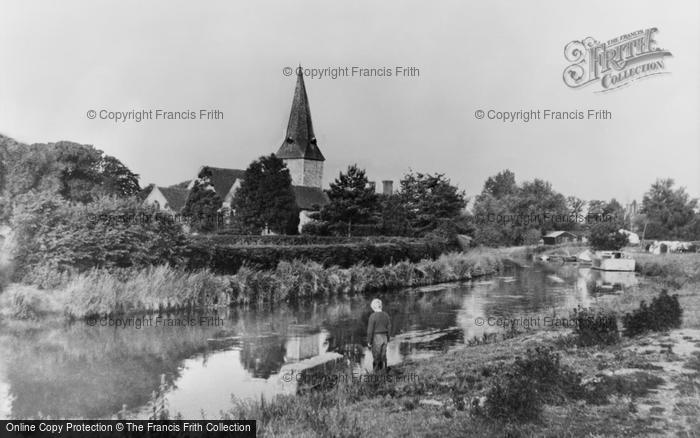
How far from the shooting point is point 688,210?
65375mm

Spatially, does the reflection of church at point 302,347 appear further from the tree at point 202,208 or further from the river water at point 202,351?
the tree at point 202,208

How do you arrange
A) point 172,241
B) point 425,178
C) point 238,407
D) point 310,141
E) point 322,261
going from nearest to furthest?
point 238,407, point 172,241, point 322,261, point 425,178, point 310,141

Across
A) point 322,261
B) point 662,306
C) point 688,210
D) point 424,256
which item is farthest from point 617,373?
point 688,210

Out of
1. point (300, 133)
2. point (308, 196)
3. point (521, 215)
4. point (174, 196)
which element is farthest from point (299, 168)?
point (521, 215)

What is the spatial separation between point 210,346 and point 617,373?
9.72 metres

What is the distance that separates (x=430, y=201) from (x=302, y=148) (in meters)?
21.9

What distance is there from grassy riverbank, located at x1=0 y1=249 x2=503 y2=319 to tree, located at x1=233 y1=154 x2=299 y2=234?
15.4 m

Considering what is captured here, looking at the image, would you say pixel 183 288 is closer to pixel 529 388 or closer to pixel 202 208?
pixel 529 388

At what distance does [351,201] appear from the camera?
50.1 m

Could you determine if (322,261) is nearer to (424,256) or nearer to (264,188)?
A: (424,256)

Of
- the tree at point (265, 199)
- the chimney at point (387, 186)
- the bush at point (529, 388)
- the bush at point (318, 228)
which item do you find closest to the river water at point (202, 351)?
the bush at point (529, 388)

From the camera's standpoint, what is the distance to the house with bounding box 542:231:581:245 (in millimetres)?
100688

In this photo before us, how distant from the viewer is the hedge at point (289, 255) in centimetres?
2378

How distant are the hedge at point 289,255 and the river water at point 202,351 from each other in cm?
297
